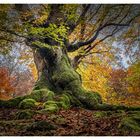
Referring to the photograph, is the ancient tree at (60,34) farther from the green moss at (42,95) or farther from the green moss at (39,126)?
the green moss at (39,126)

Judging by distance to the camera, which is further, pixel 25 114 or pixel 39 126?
pixel 25 114

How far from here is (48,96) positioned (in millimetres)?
8602

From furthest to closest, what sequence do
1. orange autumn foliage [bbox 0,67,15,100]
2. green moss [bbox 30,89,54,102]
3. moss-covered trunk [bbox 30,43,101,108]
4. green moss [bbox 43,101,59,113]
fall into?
orange autumn foliage [bbox 0,67,15,100] → moss-covered trunk [bbox 30,43,101,108] → green moss [bbox 30,89,54,102] → green moss [bbox 43,101,59,113]

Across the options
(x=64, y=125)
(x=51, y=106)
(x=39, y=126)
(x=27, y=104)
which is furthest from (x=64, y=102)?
(x=39, y=126)

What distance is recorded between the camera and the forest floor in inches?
257

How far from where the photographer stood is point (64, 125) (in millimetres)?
6922

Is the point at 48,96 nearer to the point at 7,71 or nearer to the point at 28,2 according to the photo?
the point at 7,71

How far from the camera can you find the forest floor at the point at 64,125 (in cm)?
653

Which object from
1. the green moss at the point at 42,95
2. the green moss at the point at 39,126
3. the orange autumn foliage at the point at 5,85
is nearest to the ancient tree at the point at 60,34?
the green moss at the point at 42,95

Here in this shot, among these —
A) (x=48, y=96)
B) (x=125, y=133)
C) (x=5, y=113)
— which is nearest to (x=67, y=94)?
(x=48, y=96)

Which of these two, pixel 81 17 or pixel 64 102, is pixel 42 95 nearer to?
pixel 64 102

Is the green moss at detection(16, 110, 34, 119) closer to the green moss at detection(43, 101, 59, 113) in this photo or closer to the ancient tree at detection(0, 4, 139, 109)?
the green moss at detection(43, 101, 59, 113)

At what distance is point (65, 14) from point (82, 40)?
1.94m

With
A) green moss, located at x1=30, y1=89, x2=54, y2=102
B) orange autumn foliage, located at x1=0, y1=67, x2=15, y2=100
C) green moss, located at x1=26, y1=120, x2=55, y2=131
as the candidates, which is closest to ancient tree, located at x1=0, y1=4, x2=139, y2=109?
green moss, located at x1=30, y1=89, x2=54, y2=102
